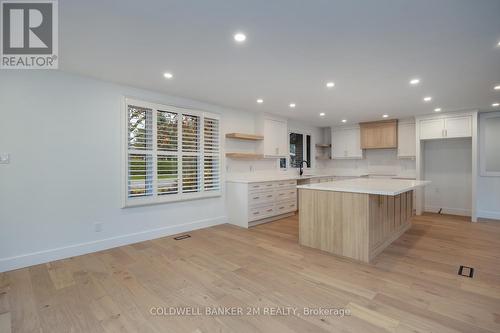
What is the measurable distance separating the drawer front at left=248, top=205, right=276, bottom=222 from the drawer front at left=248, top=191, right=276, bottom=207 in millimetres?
117

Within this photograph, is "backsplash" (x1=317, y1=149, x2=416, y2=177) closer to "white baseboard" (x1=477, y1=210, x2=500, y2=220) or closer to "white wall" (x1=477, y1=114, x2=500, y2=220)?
"white wall" (x1=477, y1=114, x2=500, y2=220)

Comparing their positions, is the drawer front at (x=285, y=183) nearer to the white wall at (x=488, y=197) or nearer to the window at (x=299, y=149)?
the window at (x=299, y=149)

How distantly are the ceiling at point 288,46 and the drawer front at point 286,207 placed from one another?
246cm

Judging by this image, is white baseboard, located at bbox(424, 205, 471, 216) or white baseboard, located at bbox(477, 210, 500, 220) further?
→ white baseboard, located at bbox(424, 205, 471, 216)

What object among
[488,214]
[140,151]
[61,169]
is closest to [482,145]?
[488,214]

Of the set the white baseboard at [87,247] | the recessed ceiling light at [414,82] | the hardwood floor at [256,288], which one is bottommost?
the hardwood floor at [256,288]

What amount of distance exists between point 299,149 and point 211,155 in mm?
3274

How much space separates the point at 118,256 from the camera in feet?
10.7

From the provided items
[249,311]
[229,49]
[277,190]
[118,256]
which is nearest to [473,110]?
[277,190]

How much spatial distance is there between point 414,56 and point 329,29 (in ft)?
4.11

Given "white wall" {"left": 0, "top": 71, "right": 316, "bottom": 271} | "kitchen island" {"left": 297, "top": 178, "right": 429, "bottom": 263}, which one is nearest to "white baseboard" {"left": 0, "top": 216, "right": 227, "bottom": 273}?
"white wall" {"left": 0, "top": 71, "right": 316, "bottom": 271}

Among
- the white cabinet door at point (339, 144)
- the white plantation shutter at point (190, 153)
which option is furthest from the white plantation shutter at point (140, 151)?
the white cabinet door at point (339, 144)

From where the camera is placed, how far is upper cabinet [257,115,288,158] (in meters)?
5.63

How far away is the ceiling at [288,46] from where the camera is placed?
189 centimetres
